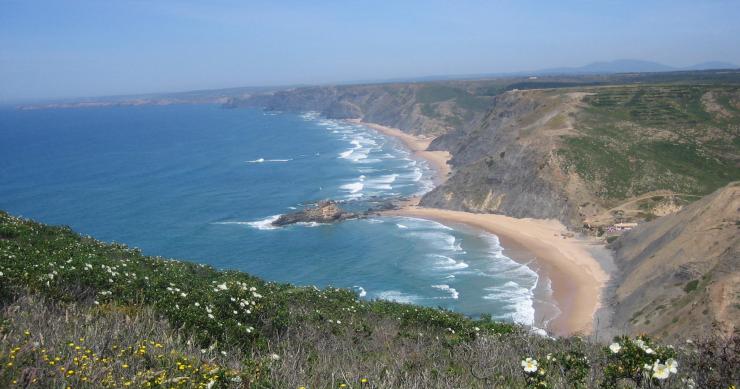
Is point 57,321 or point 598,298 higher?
point 57,321

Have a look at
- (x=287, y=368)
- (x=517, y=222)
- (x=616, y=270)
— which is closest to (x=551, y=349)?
(x=287, y=368)

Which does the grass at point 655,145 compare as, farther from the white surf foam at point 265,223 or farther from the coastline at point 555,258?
the white surf foam at point 265,223

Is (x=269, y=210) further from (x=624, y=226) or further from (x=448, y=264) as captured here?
(x=624, y=226)

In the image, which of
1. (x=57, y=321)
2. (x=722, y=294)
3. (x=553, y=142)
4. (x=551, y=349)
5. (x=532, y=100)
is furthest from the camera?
(x=532, y=100)

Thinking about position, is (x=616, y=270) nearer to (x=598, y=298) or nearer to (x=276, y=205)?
(x=598, y=298)

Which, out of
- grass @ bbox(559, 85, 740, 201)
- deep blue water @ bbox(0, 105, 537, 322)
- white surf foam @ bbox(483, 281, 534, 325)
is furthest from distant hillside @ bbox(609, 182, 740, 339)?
grass @ bbox(559, 85, 740, 201)

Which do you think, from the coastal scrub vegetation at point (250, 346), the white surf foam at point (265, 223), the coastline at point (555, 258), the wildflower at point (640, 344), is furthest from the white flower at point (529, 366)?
the white surf foam at point (265, 223)
